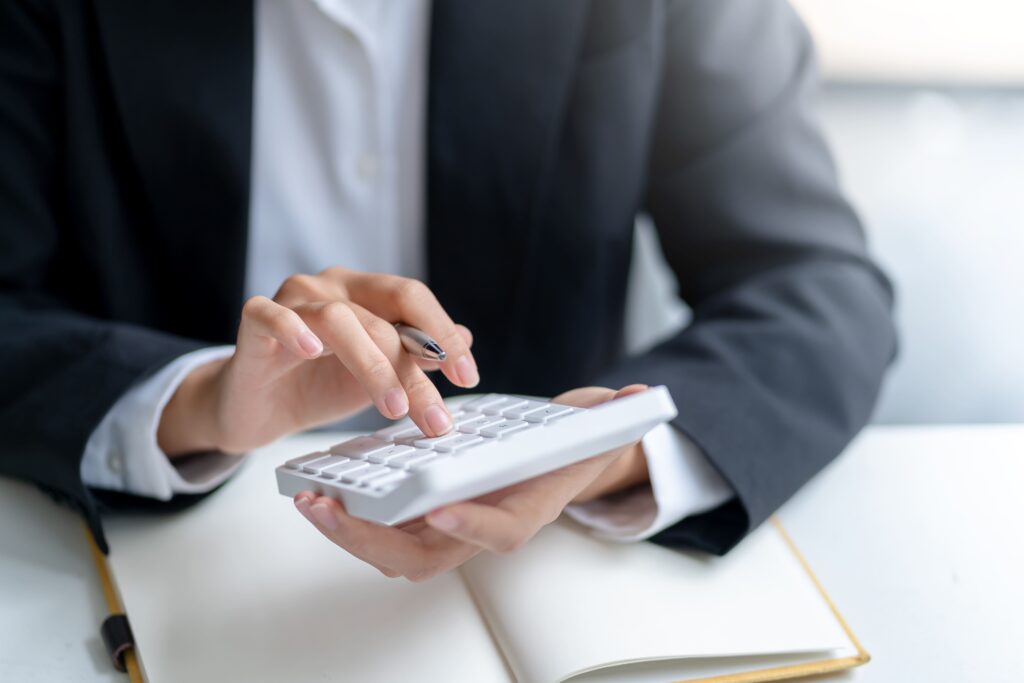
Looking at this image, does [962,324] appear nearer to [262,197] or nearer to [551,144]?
[551,144]

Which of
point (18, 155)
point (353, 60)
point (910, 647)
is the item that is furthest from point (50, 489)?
point (910, 647)

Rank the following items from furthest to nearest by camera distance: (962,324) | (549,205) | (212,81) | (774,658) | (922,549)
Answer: (962,324) → (549,205) → (212,81) → (922,549) → (774,658)

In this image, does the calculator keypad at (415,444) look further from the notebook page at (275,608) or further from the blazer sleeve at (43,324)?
the blazer sleeve at (43,324)

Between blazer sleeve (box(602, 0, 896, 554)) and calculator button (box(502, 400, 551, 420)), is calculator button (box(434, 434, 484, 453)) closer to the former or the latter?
calculator button (box(502, 400, 551, 420))

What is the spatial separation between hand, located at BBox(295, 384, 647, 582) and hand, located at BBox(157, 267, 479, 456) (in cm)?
6

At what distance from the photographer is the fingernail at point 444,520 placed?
1.37 ft

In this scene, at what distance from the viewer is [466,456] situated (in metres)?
0.39

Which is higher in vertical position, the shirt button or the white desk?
the shirt button

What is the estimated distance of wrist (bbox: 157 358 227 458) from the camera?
25.4 inches

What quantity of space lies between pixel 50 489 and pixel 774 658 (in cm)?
48

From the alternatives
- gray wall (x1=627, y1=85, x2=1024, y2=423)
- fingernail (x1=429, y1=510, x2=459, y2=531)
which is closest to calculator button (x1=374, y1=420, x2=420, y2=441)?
fingernail (x1=429, y1=510, x2=459, y2=531)

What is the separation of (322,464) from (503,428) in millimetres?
98

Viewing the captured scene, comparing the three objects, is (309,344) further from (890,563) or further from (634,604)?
(890,563)

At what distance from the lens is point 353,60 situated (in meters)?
0.84
